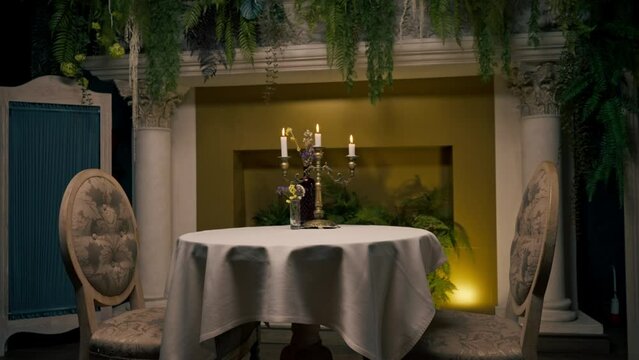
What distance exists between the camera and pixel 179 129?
4578mm

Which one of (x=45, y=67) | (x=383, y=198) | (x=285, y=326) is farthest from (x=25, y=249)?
(x=383, y=198)

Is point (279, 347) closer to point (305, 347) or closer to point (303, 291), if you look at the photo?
point (305, 347)

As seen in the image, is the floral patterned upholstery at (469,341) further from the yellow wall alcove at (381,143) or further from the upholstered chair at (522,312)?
the yellow wall alcove at (381,143)

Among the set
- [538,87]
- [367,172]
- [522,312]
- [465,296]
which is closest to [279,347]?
[465,296]

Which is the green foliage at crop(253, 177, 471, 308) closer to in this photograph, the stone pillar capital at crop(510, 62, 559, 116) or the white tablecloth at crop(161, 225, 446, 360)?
the stone pillar capital at crop(510, 62, 559, 116)

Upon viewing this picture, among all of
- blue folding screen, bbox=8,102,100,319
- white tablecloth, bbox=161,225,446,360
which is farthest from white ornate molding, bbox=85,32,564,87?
white tablecloth, bbox=161,225,446,360

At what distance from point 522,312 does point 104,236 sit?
1.59 meters

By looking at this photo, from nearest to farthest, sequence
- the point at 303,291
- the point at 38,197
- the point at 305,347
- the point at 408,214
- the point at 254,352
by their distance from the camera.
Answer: the point at 303,291
the point at 305,347
the point at 254,352
the point at 38,197
the point at 408,214

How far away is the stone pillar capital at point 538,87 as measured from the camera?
3803 millimetres

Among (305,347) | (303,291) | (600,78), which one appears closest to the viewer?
(303,291)

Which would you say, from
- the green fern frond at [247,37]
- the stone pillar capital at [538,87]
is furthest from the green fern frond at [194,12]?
the stone pillar capital at [538,87]

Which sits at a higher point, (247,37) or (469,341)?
(247,37)

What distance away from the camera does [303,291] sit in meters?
1.81

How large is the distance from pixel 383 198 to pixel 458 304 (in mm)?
1008
